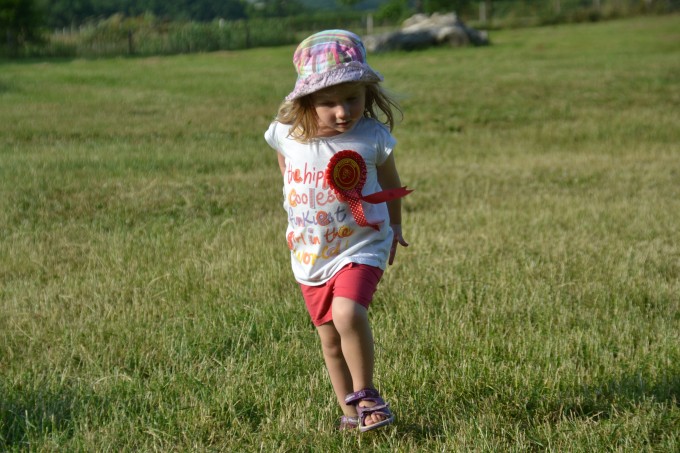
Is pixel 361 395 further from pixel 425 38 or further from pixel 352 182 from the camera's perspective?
pixel 425 38

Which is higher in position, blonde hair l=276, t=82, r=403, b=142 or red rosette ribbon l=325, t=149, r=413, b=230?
blonde hair l=276, t=82, r=403, b=142

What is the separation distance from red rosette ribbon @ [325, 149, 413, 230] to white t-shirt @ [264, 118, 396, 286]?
0.03 m

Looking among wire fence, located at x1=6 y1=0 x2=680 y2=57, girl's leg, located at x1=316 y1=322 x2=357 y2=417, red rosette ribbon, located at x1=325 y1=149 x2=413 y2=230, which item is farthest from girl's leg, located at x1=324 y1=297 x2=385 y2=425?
wire fence, located at x1=6 y1=0 x2=680 y2=57

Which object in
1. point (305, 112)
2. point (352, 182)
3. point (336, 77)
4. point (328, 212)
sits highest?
point (336, 77)

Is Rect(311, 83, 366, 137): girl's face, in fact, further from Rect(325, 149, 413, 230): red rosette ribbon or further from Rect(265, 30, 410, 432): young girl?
Rect(325, 149, 413, 230): red rosette ribbon

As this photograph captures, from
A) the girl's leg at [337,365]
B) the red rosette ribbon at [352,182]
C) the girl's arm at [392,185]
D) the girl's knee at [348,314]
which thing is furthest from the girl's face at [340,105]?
the girl's leg at [337,365]

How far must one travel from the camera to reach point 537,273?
6543mm

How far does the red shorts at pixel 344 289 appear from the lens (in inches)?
148

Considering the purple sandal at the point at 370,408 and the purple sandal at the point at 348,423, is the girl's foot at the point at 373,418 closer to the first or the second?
the purple sandal at the point at 370,408

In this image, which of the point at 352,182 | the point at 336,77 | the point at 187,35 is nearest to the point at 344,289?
the point at 352,182

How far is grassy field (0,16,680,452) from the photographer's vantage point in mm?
4039

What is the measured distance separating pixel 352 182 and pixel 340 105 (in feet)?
1.06

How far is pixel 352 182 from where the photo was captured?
150 inches

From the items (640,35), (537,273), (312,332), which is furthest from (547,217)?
(640,35)
